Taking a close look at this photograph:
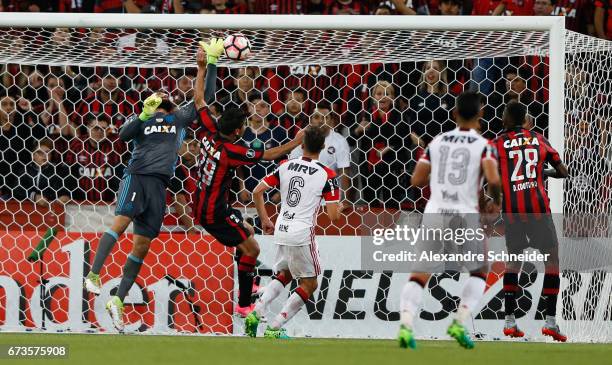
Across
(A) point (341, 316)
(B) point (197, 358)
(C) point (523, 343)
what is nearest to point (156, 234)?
(A) point (341, 316)

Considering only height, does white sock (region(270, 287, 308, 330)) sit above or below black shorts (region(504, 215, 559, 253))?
below

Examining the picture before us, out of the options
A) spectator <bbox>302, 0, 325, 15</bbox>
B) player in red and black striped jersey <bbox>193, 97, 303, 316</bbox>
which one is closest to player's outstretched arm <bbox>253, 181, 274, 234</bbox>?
player in red and black striped jersey <bbox>193, 97, 303, 316</bbox>

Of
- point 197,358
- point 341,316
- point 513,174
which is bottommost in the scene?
point 341,316

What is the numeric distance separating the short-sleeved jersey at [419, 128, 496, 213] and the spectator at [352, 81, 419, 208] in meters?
3.46

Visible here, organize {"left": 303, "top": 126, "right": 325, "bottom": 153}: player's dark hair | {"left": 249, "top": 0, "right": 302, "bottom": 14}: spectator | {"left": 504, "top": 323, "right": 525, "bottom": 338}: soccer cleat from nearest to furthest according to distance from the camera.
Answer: {"left": 303, "top": 126, "right": 325, "bottom": 153}: player's dark hair < {"left": 504, "top": 323, "right": 525, "bottom": 338}: soccer cleat < {"left": 249, "top": 0, "right": 302, "bottom": 14}: spectator

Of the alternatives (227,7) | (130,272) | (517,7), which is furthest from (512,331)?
(227,7)

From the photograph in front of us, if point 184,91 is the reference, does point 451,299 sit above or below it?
below

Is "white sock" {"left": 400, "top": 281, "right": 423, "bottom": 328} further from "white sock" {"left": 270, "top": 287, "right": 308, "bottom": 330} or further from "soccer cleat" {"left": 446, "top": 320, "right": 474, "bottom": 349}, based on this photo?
"white sock" {"left": 270, "top": 287, "right": 308, "bottom": 330}

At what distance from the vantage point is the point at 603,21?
13.1 meters

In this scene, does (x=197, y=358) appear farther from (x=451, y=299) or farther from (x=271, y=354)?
(x=451, y=299)

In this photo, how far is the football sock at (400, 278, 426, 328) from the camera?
6.98 m

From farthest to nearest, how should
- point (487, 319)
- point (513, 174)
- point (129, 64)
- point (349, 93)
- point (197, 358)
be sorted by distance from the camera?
point (349, 93)
point (129, 64)
point (487, 319)
point (513, 174)
point (197, 358)

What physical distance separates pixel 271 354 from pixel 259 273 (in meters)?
2.85

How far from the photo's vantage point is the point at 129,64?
1062 centimetres
